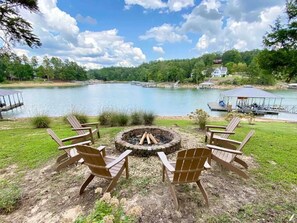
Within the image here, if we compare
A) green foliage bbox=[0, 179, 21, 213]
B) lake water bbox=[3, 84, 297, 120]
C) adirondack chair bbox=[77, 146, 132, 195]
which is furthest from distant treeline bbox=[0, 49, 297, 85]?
green foliage bbox=[0, 179, 21, 213]

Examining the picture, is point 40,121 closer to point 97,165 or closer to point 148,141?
point 148,141

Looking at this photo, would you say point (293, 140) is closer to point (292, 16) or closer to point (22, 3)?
point (292, 16)

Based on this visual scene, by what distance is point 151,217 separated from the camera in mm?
2020

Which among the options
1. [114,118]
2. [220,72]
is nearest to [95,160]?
[114,118]

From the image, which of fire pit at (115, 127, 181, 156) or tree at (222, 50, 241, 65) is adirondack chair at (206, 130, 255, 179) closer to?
fire pit at (115, 127, 181, 156)

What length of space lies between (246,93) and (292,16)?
19.4 feet

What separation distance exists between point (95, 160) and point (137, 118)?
4.95 metres

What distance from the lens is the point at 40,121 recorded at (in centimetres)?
726

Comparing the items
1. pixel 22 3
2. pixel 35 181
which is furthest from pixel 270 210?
pixel 22 3

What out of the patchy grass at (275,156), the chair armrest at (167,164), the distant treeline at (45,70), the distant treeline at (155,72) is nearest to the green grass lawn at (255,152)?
the patchy grass at (275,156)

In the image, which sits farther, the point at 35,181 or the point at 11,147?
the point at 11,147

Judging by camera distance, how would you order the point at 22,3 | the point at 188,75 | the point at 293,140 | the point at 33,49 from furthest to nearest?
the point at 188,75 → the point at 33,49 → the point at 22,3 → the point at 293,140

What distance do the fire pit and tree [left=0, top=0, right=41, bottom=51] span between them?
7.13 meters

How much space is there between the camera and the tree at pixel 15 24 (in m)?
7.14
